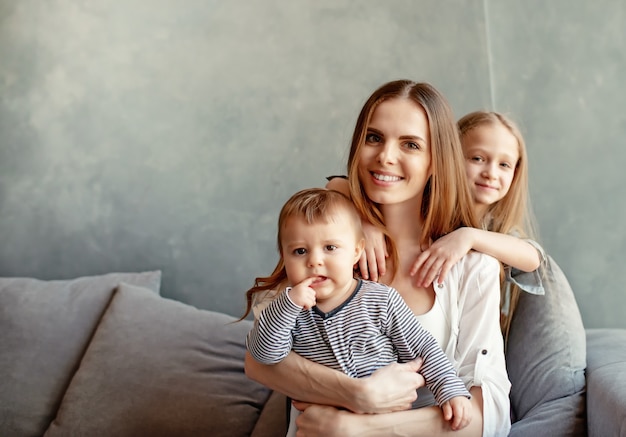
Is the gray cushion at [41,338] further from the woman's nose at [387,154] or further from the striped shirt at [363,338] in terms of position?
the woman's nose at [387,154]

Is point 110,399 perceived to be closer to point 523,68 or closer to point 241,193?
point 241,193

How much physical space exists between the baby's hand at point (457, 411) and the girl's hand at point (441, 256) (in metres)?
0.31

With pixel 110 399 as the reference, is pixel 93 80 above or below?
above

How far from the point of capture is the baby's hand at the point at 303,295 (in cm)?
160

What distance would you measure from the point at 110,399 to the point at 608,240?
1.90m

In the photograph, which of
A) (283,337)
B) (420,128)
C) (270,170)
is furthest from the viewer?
(270,170)

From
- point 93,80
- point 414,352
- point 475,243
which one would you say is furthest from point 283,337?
point 93,80

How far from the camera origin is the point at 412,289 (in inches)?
73.4

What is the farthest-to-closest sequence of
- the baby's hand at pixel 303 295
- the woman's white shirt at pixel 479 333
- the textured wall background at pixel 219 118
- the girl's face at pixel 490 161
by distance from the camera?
1. the textured wall background at pixel 219 118
2. the girl's face at pixel 490 161
3. the woman's white shirt at pixel 479 333
4. the baby's hand at pixel 303 295

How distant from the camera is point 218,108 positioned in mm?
2996

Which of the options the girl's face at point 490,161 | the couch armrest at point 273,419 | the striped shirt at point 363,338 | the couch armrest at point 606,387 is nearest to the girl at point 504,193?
the girl's face at point 490,161

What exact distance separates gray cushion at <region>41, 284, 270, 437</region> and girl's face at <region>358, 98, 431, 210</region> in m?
0.99

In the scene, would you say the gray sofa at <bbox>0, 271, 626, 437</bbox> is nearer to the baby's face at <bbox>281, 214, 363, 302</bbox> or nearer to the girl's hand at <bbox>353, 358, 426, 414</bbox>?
the girl's hand at <bbox>353, 358, 426, 414</bbox>

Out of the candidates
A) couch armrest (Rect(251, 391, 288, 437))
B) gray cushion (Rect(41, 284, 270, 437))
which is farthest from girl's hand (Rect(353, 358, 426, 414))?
gray cushion (Rect(41, 284, 270, 437))
